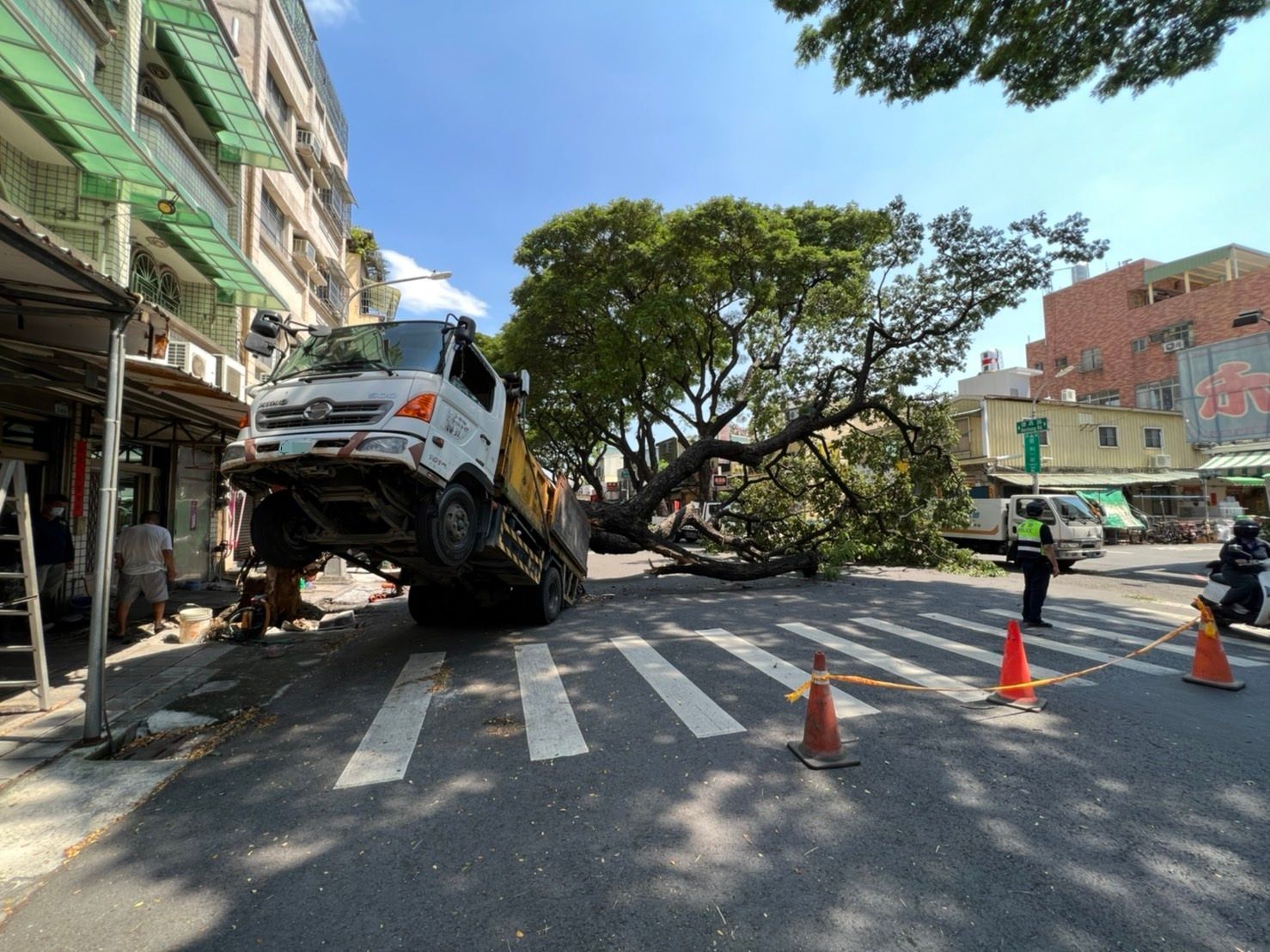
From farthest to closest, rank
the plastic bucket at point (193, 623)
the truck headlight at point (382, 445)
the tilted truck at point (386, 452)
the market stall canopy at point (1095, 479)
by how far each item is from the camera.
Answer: the market stall canopy at point (1095, 479) < the plastic bucket at point (193, 623) < the tilted truck at point (386, 452) < the truck headlight at point (382, 445)

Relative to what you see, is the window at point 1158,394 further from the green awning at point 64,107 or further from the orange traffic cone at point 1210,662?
the green awning at point 64,107

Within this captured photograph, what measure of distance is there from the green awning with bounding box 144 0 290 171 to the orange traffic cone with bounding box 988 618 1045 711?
15.8 m

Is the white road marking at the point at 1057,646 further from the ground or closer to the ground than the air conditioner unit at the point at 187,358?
closer to the ground

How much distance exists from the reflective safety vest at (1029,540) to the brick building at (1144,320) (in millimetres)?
31898

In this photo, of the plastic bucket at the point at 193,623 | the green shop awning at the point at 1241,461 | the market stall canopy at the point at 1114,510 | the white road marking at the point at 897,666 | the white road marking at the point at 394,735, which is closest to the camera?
the white road marking at the point at 394,735

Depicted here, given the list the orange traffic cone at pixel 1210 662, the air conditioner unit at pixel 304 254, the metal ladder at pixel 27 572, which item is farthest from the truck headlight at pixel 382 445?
the air conditioner unit at pixel 304 254

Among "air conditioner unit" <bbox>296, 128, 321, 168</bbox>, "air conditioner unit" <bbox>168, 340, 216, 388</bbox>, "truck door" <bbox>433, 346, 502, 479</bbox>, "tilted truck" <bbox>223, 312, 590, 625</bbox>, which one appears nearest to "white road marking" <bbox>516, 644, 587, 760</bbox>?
"tilted truck" <bbox>223, 312, 590, 625</bbox>

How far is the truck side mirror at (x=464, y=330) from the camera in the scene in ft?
19.7

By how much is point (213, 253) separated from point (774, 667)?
13.2 meters

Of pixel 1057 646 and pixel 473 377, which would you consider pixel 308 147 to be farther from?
pixel 1057 646

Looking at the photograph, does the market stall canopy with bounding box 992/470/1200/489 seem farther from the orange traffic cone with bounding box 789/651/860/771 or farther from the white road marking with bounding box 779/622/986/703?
the orange traffic cone with bounding box 789/651/860/771

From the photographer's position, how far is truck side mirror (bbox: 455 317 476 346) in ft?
19.7

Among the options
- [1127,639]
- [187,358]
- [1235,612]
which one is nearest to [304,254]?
[187,358]

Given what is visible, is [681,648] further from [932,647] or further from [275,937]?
[275,937]
